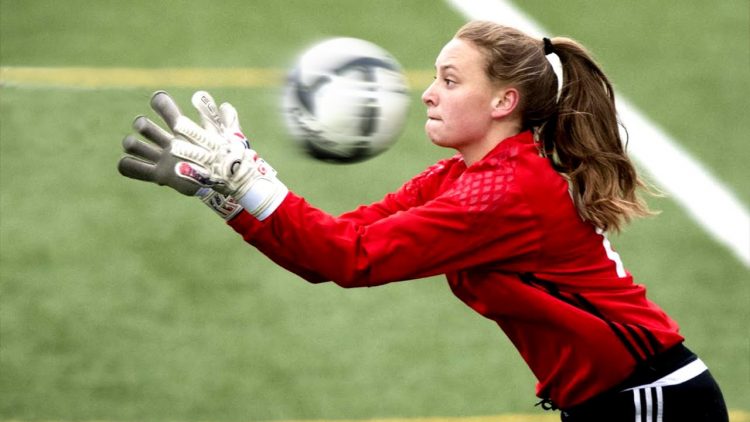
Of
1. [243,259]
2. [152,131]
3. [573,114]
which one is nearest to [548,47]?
[573,114]

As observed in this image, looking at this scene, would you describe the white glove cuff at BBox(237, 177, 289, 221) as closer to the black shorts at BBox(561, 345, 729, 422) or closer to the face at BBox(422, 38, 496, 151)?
the face at BBox(422, 38, 496, 151)

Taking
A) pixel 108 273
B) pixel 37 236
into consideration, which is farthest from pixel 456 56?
pixel 37 236

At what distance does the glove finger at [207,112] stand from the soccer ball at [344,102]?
43cm

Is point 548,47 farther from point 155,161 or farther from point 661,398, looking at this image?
point 155,161

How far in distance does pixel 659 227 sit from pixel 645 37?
8.98 feet

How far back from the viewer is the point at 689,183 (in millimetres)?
8812

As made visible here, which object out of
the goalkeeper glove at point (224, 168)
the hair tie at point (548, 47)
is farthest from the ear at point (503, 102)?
the goalkeeper glove at point (224, 168)

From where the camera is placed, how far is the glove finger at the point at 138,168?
423 cm

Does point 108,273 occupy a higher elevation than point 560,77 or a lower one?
lower

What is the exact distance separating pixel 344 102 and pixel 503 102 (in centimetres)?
56

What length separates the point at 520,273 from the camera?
4.40 metres

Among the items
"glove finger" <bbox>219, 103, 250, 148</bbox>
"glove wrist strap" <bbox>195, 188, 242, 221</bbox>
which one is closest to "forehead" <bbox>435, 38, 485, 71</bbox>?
"glove finger" <bbox>219, 103, 250, 148</bbox>

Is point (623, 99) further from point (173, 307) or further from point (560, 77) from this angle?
point (560, 77)

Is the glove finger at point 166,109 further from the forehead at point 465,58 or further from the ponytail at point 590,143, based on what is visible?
the ponytail at point 590,143
